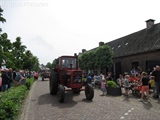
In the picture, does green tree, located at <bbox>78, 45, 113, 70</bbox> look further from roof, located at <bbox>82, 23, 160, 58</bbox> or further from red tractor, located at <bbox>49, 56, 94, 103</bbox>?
red tractor, located at <bbox>49, 56, 94, 103</bbox>

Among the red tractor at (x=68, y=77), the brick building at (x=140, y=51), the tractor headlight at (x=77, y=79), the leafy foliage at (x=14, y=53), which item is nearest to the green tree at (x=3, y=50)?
the leafy foliage at (x=14, y=53)

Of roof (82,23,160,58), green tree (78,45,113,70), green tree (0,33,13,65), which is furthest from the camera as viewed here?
green tree (78,45,113,70)

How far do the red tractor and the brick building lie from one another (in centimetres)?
1245

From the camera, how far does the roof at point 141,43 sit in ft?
78.7

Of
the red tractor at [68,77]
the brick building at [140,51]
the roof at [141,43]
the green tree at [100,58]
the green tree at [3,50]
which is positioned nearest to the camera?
the red tractor at [68,77]

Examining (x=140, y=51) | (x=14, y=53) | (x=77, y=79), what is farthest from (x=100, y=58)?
(x=77, y=79)

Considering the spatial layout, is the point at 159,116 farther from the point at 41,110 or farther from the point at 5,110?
the point at 5,110

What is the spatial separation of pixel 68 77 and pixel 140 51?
1708 cm

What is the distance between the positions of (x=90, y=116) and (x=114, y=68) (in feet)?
85.0

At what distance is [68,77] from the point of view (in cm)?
1095

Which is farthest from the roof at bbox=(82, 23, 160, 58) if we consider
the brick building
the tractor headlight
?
the tractor headlight

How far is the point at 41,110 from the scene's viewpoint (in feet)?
26.6

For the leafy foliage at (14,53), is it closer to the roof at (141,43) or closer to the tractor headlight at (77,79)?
the tractor headlight at (77,79)

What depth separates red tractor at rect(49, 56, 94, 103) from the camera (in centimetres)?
1025
